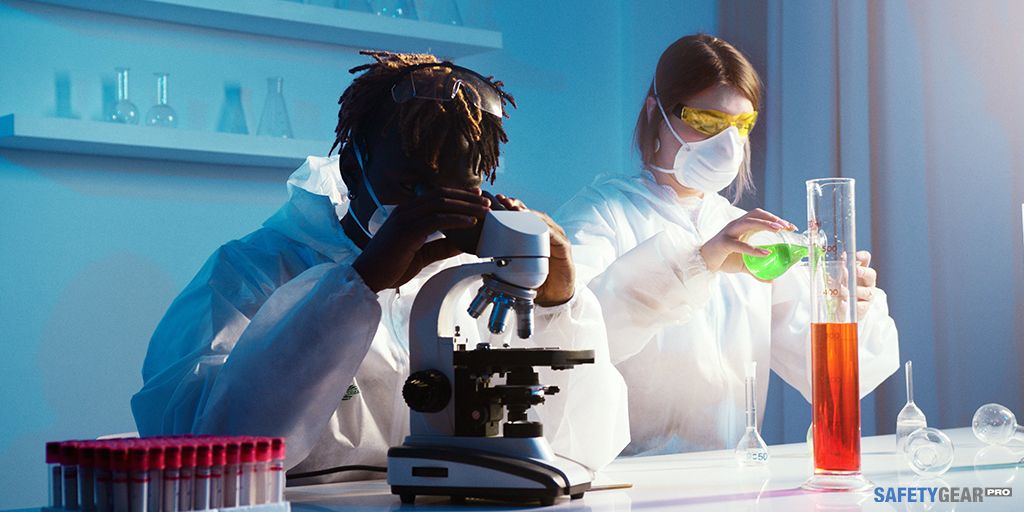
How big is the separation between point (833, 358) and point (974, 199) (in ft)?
6.84

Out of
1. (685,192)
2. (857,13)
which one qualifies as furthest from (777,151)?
(685,192)

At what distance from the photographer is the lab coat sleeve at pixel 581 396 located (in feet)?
5.19

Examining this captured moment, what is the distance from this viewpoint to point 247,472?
994mm

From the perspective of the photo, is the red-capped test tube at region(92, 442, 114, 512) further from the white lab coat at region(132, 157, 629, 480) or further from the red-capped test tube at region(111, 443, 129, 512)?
the white lab coat at region(132, 157, 629, 480)

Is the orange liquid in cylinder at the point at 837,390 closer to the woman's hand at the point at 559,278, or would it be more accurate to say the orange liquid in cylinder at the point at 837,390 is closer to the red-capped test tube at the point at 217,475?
the woman's hand at the point at 559,278

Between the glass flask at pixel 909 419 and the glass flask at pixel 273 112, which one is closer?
the glass flask at pixel 909 419

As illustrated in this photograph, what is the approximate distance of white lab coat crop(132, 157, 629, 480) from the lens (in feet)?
4.54

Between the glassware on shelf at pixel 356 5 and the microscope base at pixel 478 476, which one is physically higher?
the glassware on shelf at pixel 356 5

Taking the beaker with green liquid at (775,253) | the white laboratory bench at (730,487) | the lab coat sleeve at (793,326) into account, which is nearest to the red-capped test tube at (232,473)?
the white laboratory bench at (730,487)

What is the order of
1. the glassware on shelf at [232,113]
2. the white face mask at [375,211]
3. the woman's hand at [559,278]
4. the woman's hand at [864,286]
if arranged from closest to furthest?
1. the woman's hand at [559,278]
2. the white face mask at [375,211]
3. the woman's hand at [864,286]
4. the glassware on shelf at [232,113]

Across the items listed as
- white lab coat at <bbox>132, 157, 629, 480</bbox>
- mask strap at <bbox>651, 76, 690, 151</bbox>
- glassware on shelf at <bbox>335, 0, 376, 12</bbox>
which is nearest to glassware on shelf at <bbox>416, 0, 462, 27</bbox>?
glassware on shelf at <bbox>335, 0, 376, 12</bbox>

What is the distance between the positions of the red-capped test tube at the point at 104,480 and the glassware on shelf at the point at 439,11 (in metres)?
2.73

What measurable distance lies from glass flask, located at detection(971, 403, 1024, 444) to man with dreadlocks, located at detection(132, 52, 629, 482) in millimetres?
594

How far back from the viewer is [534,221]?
1.28 meters
